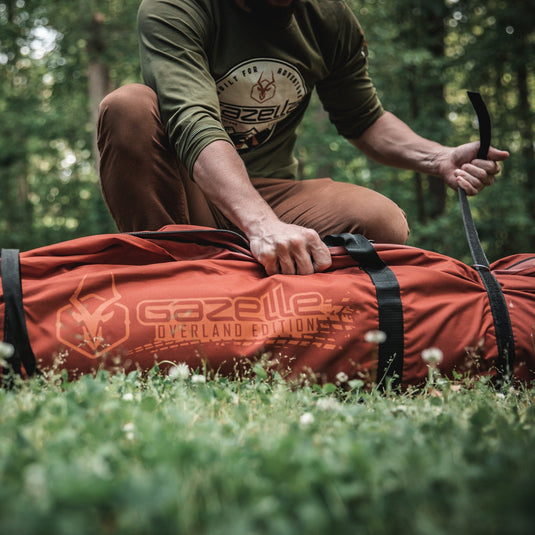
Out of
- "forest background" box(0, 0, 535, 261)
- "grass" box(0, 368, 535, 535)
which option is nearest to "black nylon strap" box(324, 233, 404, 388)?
"grass" box(0, 368, 535, 535)

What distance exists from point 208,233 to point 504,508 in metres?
1.40

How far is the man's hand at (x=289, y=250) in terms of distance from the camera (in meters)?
1.75

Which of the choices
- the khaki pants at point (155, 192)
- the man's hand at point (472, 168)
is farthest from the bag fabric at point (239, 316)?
the man's hand at point (472, 168)

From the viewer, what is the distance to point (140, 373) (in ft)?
4.92

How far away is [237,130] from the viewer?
2674mm

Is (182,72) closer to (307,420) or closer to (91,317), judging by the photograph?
(91,317)

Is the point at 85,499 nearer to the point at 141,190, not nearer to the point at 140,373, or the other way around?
the point at 140,373

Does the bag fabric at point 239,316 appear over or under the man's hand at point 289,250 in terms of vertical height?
under

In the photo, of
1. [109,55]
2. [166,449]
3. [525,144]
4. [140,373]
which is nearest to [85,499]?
[166,449]

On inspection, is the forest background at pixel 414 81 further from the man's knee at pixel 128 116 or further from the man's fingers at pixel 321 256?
the man's fingers at pixel 321 256

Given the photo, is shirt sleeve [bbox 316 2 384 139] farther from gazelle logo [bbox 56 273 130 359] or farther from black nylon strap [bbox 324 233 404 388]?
gazelle logo [bbox 56 273 130 359]

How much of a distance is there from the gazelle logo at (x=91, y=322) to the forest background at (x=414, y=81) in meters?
6.53

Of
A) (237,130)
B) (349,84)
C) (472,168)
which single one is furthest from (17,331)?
(349,84)

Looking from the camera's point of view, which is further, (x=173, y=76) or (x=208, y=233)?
(x=173, y=76)
